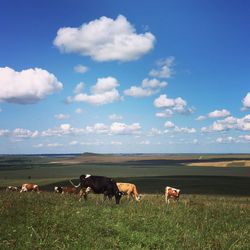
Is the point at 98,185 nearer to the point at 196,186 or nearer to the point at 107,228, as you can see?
the point at 107,228

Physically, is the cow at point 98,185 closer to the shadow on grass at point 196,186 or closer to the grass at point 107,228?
the grass at point 107,228

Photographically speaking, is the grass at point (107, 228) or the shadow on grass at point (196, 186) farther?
the shadow on grass at point (196, 186)

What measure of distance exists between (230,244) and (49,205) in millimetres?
7090

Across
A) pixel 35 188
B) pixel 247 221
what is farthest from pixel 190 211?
pixel 35 188

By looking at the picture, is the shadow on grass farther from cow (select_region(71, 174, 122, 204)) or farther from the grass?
the grass

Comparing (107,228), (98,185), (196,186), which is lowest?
(196,186)

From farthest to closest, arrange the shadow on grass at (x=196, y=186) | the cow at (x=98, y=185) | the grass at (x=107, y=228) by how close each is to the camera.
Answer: the shadow on grass at (x=196, y=186), the cow at (x=98, y=185), the grass at (x=107, y=228)

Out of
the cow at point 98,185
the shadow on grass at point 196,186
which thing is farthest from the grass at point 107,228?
the shadow on grass at point 196,186

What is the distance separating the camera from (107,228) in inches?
573

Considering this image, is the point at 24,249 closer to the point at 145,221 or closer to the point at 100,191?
the point at 145,221

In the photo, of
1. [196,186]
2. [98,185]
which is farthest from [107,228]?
[196,186]

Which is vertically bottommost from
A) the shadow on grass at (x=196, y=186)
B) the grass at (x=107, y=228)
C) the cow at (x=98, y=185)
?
the shadow on grass at (x=196, y=186)

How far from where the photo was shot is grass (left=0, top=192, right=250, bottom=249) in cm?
1299

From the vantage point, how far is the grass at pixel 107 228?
13.0m
